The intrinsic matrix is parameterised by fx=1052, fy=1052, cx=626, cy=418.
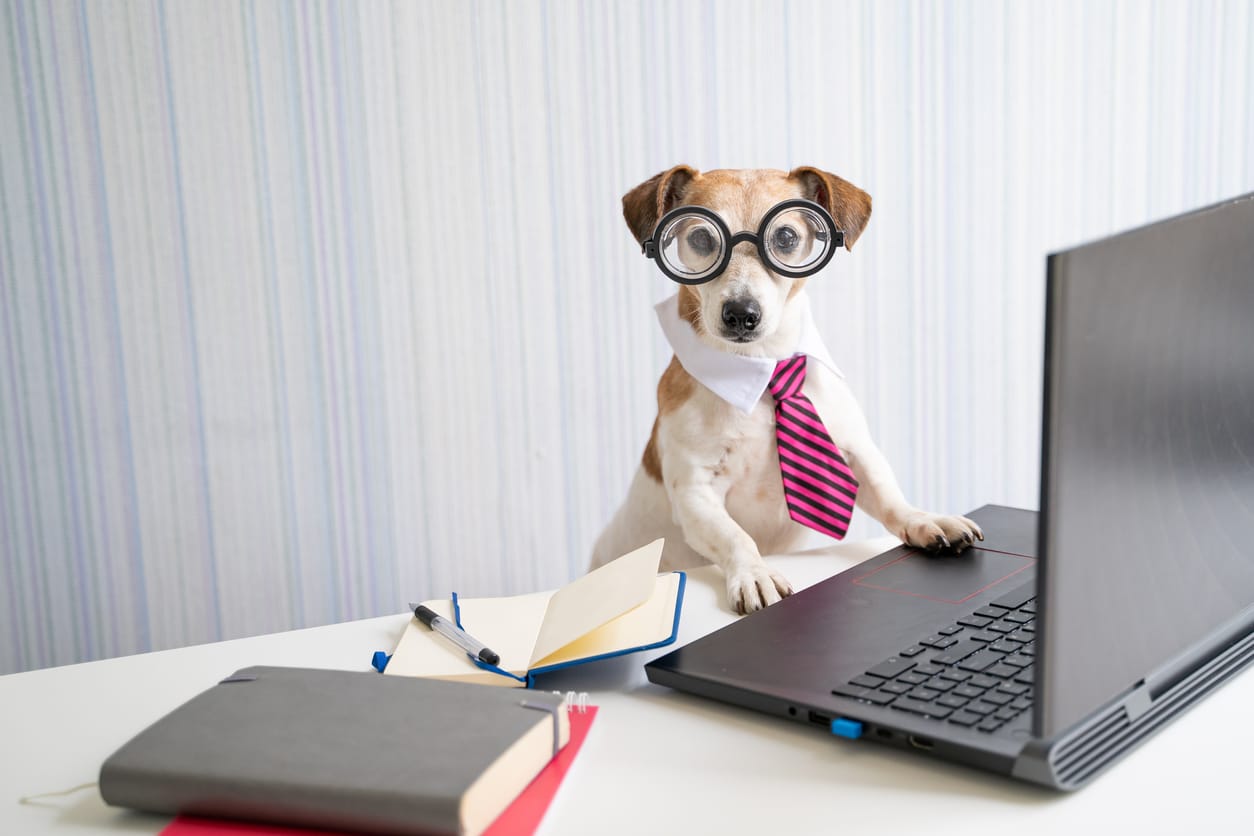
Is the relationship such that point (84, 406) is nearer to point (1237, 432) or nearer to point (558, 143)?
point (558, 143)

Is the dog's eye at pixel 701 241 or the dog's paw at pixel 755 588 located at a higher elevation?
the dog's eye at pixel 701 241

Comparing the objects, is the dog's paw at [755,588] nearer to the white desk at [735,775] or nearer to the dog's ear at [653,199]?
the white desk at [735,775]

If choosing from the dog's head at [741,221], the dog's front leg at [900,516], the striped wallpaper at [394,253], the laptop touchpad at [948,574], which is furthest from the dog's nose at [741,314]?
the striped wallpaper at [394,253]

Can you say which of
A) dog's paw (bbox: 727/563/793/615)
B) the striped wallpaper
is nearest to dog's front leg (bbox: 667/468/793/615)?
dog's paw (bbox: 727/563/793/615)

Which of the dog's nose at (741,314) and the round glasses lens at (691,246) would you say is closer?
the round glasses lens at (691,246)

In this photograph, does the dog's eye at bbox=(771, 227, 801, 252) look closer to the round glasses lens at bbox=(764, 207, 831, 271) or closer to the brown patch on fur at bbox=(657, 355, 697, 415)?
the round glasses lens at bbox=(764, 207, 831, 271)

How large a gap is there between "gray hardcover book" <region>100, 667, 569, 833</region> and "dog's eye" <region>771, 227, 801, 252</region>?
2.17 ft

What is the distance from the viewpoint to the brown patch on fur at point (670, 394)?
139cm

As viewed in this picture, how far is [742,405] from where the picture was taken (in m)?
1.32

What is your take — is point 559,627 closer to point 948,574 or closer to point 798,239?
point 948,574

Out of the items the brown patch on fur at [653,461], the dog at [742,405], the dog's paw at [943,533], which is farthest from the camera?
the brown patch on fur at [653,461]

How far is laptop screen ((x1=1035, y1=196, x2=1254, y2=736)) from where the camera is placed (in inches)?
23.4

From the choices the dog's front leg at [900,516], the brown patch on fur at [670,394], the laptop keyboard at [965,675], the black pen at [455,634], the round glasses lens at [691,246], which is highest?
the round glasses lens at [691,246]

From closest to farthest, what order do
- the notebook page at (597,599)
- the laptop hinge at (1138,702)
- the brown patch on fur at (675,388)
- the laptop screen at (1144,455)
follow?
the laptop screen at (1144,455) → the laptop hinge at (1138,702) → the notebook page at (597,599) → the brown patch on fur at (675,388)
